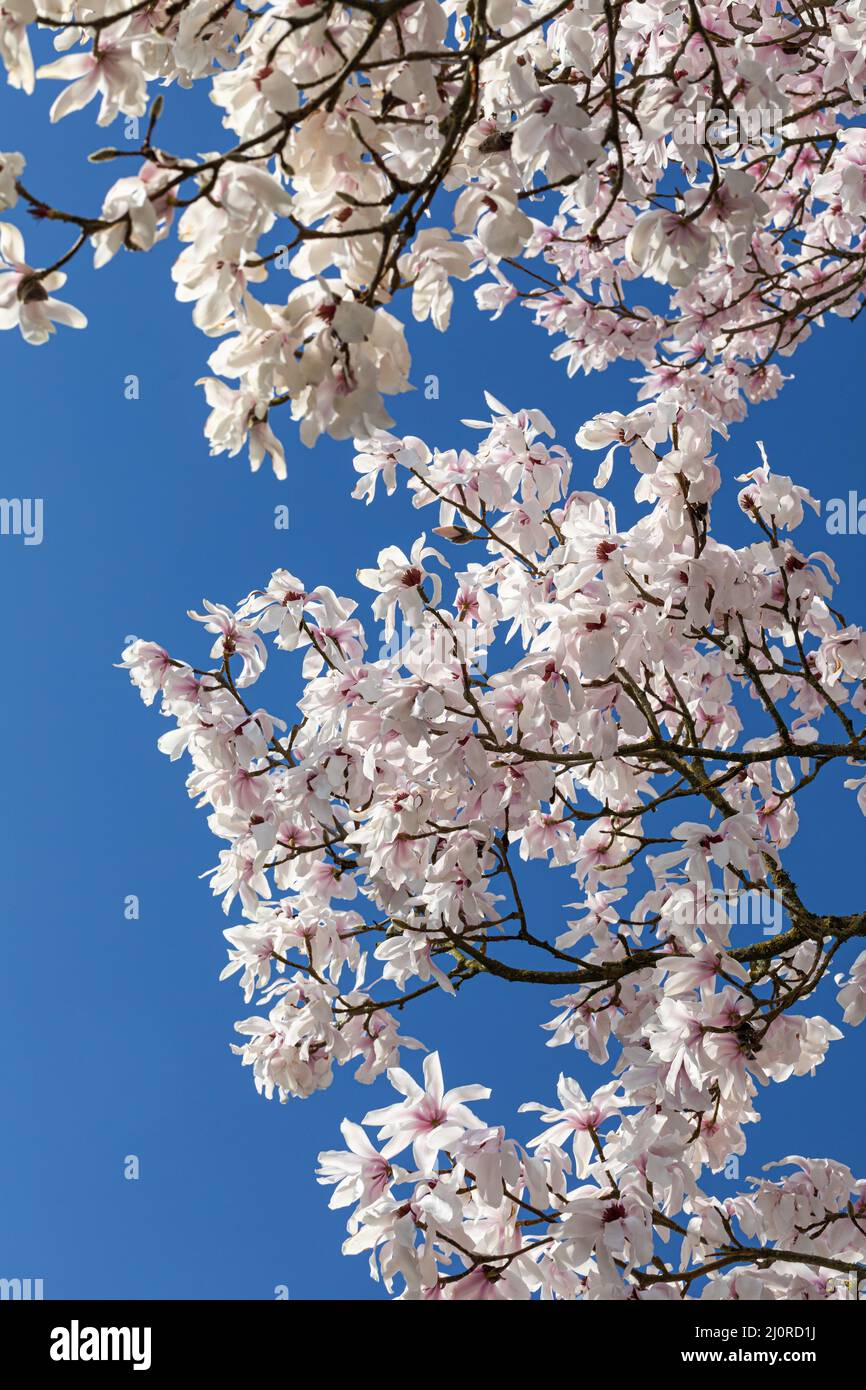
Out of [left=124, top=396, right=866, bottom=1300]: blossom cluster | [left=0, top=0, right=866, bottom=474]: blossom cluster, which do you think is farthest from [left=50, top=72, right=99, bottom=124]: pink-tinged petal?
[left=124, top=396, right=866, bottom=1300]: blossom cluster

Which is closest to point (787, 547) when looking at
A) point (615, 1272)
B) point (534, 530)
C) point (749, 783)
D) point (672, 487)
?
point (672, 487)

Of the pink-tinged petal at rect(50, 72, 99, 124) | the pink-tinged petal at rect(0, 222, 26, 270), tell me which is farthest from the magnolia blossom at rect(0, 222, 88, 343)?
the pink-tinged petal at rect(50, 72, 99, 124)

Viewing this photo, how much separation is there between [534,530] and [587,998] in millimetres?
1338

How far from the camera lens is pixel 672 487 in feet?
9.59

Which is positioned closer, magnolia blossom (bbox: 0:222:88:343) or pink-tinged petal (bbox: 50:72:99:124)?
magnolia blossom (bbox: 0:222:88:343)

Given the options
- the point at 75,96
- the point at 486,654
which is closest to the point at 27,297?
the point at 75,96

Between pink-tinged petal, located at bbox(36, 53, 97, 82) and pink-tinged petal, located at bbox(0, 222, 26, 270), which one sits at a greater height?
pink-tinged petal, located at bbox(36, 53, 97, 82)

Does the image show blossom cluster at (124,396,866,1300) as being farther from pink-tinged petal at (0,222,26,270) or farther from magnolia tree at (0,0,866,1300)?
pink-tinged petal at (0,222,26,270)

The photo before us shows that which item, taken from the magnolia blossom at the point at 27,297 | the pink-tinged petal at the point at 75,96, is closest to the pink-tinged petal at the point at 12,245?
the magnolia blossom at the point at 27,297

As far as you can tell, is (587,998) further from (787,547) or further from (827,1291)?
(787,547)

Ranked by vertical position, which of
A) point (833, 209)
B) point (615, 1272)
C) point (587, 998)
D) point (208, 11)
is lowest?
point (615, 1272)

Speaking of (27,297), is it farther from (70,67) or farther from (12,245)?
(70,67)

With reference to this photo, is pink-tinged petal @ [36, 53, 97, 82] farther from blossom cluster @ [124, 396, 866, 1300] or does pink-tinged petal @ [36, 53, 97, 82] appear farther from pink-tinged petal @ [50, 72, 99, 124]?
blossom cluster @ [124, 396, 866, 1300]

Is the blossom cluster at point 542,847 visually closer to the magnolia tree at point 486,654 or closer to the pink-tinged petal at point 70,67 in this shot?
the magnolia tree at point 486,654
